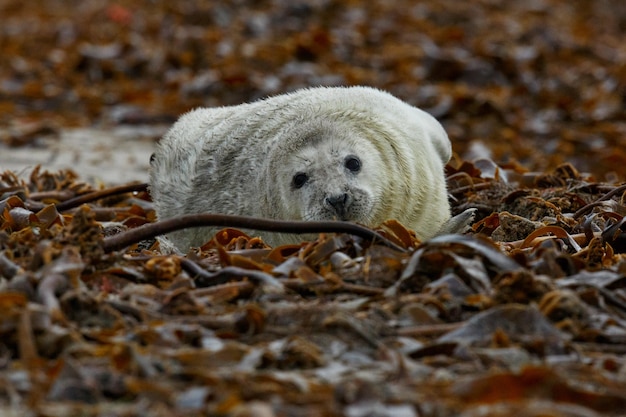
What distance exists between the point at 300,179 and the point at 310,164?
9 centimetres

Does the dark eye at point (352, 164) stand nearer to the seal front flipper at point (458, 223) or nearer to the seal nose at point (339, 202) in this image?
the seal nose at point (339, 202)

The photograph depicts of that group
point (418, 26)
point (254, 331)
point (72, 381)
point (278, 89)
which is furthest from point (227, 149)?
point (418, 26)

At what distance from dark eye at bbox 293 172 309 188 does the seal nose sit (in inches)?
9.9

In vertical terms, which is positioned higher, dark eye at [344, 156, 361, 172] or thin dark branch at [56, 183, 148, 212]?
dark eye at [344, 156, 361, 172]

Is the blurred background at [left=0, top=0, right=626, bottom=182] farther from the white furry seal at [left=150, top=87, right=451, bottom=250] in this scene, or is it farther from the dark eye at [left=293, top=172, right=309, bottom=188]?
the dark eye at [left=293, top=172, right=309, bottom=188]

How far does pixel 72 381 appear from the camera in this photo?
338 centimetres

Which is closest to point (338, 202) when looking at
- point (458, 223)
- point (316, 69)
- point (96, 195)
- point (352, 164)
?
point (352, 164)

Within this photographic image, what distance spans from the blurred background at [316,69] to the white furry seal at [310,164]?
334 centimetres

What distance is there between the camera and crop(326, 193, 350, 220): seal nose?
528 centimetres

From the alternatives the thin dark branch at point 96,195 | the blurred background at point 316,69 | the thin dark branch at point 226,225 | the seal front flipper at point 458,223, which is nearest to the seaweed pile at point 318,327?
the thin dark branch at point 226,225

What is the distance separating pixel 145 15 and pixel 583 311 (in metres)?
13.6

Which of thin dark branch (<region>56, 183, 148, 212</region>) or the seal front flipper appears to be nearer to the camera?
the seal front flipper

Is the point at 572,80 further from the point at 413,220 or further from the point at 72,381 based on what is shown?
the point at 72,381

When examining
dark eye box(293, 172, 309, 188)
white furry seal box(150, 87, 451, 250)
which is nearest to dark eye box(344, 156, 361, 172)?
white furry seal box(150, 87, 451, 250)
